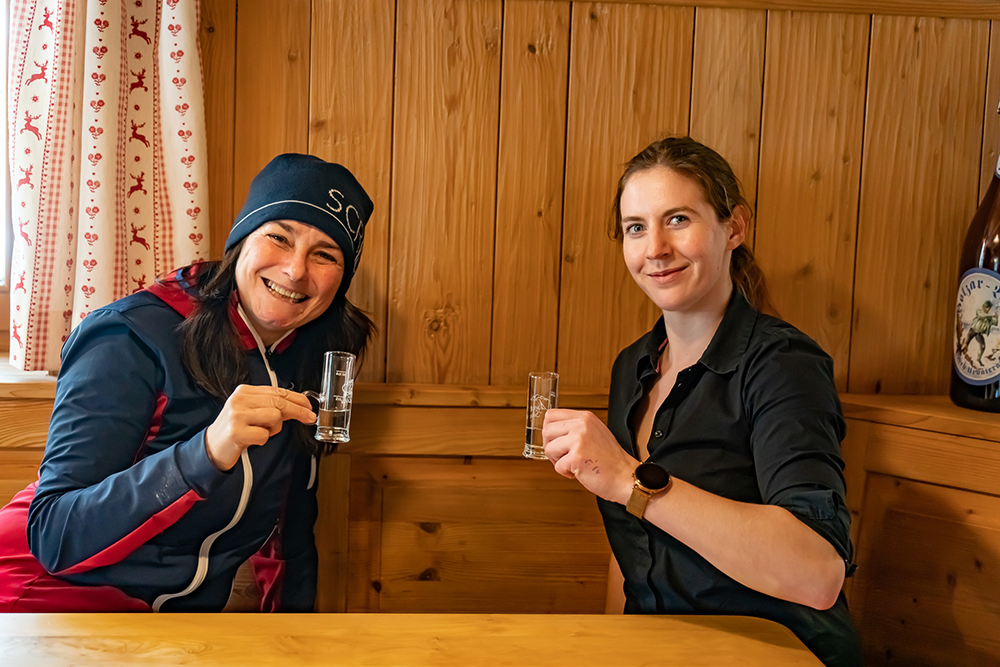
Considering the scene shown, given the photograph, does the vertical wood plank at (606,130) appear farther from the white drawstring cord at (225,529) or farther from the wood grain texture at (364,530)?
the white drawstring cord at (225,529)

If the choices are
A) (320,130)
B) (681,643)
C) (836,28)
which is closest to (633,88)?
(836,28)

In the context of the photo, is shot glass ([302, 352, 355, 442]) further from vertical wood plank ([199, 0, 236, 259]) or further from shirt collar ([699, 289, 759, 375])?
vertical wood plank ([199, 0, 236, 259])

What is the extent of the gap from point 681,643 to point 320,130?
136 centimetres

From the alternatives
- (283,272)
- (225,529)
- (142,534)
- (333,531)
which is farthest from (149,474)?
(333,531)

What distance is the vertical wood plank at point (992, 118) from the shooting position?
190 centimetres

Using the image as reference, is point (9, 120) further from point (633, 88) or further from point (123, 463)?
point (633, 88)

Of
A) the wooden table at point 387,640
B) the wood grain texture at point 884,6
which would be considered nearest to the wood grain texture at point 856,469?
the wooden table at point 387,640

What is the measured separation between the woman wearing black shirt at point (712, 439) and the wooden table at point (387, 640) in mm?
128

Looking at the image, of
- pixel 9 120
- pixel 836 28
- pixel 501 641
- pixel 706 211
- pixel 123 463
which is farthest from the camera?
pixel 836 28

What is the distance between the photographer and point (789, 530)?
112cm

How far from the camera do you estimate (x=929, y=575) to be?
5.61ft

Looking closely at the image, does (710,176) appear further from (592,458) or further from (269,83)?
(269,83)

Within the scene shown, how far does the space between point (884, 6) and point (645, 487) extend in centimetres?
144

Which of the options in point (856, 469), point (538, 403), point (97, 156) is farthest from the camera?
point (856, 469)
